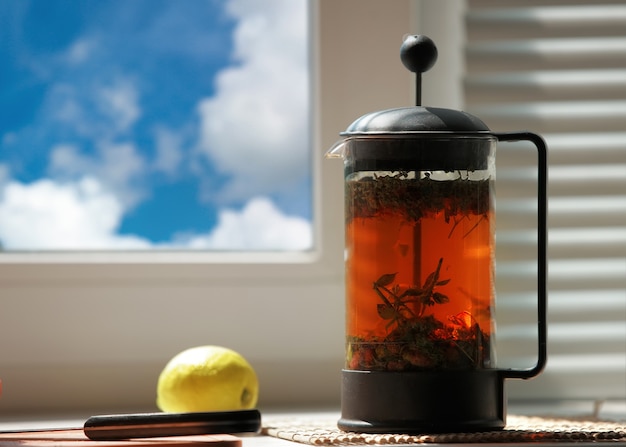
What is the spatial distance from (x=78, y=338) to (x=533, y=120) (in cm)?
61

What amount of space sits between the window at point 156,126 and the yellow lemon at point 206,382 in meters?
0.33

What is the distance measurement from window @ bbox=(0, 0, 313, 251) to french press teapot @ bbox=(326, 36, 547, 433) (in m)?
0.48

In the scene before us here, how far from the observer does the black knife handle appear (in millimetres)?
684

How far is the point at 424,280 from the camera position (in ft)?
2.48

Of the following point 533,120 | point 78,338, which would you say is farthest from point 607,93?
point 78,338

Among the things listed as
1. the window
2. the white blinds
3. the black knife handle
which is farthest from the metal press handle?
the window

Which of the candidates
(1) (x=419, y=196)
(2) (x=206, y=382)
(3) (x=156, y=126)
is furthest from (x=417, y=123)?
(3) (x=156, y=126)

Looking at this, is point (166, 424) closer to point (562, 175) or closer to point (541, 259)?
point (541, 259)

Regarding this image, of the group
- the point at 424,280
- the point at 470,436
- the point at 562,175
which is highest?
the point at 562,175

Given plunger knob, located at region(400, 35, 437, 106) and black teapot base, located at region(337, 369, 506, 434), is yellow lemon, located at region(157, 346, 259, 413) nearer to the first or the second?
black teapot base, located at region(337, 369, 506, 434)

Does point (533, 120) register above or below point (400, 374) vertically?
above

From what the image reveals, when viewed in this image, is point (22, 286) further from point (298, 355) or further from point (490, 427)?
point (490, 427)

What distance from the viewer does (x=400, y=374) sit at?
75cm

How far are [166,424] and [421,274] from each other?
0.23 m
